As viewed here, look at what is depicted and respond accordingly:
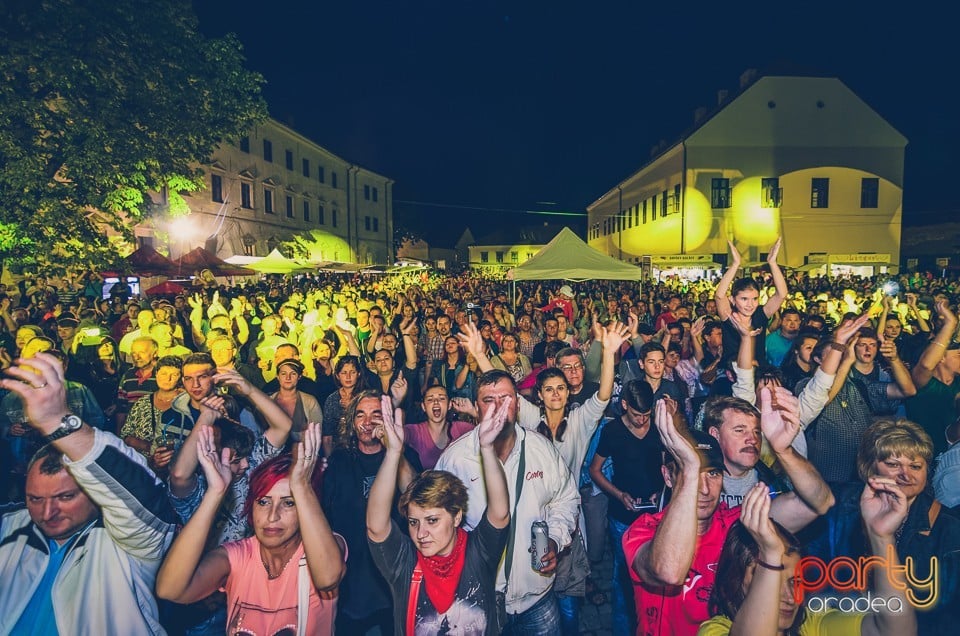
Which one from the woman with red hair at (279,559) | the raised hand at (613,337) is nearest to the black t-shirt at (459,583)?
the woman with red hair at (279,559)

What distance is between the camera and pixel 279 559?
276cm

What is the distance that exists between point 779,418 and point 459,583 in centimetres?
170

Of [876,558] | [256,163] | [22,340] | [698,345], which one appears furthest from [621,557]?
[256,163]

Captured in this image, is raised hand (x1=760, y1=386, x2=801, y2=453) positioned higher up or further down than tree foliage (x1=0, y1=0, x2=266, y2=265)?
further down

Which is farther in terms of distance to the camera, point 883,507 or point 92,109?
point 92,109

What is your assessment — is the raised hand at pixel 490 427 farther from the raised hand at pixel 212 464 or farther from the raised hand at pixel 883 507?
the raised hand at pixel 883 507

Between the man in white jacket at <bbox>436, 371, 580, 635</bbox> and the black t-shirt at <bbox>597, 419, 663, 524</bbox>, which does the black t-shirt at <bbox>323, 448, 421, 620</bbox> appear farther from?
the black t-shirt at <bbox>597, 419, 663, 524</bbox>

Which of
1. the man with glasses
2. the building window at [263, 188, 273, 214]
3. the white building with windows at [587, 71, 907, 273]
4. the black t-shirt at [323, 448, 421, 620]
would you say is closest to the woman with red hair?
the black t-shirt at [323, 448, 421, 620]

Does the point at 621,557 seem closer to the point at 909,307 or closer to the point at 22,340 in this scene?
the point at 22,340

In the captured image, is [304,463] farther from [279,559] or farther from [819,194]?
[819,194]

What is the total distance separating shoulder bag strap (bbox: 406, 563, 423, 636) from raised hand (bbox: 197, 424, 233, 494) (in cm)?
92

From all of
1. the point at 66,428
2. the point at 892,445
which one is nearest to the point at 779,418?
the point at 892,445

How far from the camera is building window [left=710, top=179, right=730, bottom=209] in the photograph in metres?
33.9

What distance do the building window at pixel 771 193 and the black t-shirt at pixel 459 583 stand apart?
3565 cm
